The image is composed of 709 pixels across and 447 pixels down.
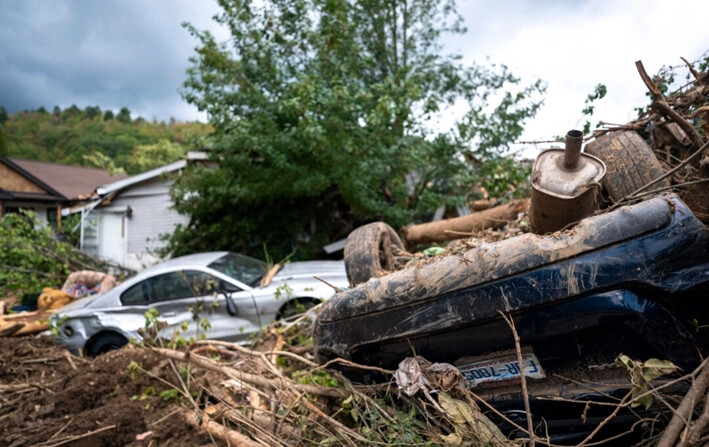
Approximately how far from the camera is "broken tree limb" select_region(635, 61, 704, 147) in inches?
87.7

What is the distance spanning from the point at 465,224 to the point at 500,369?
3978mm

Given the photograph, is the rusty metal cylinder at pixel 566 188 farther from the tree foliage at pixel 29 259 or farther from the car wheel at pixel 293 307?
the tree foliage at pixel 29 259

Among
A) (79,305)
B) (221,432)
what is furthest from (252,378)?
(79,305)

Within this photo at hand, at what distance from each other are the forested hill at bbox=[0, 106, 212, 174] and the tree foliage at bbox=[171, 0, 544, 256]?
24.4m

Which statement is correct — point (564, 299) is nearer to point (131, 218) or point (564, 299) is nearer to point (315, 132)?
point (315, 132)

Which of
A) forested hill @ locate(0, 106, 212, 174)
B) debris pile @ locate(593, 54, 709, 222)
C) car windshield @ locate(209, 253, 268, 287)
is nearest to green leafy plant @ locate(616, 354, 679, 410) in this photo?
debris pile @ locate(593, 54, 709, 222)

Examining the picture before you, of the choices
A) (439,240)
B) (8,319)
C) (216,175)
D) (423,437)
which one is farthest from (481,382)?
(216,175)

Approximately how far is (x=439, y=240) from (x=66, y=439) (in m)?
4.72

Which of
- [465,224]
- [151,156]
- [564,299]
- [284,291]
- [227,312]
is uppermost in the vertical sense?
[151,156]

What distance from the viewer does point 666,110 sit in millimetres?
2289

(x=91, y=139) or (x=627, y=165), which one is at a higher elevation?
(x=91, y=139)

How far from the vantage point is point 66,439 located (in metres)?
2.83

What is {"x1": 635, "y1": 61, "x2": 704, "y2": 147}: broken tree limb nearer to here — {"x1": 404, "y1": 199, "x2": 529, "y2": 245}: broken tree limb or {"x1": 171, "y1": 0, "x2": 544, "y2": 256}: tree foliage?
{"x1": 404, "y1": 199, "x2": 529, "y2": 245}: broken tree limb

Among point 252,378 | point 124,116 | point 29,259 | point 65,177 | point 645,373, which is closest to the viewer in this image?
point 645,373
